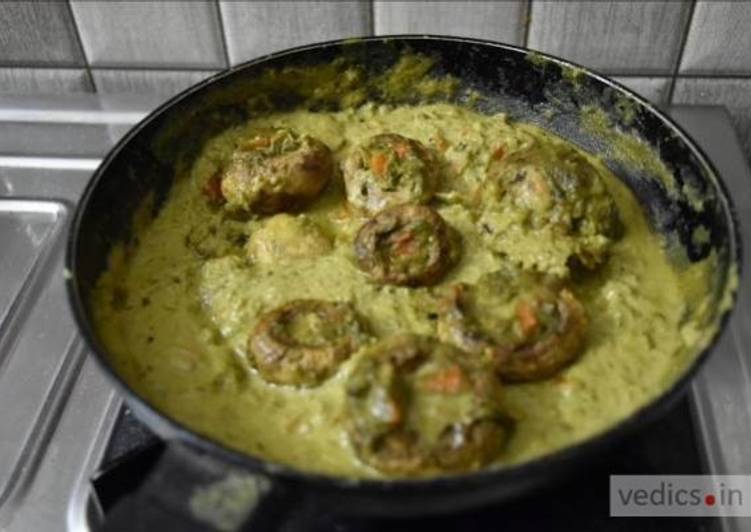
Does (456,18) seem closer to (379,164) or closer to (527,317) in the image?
(379,164)

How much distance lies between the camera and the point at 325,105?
1290 millimetres

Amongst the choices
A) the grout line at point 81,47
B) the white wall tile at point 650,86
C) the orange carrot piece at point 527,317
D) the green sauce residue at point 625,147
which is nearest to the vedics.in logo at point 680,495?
the orange carrot piece at point 527,317

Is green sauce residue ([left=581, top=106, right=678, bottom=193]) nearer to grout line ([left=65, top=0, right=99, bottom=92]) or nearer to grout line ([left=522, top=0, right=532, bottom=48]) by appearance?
grout line ([left=522, top=0, right=532, bottom=48])

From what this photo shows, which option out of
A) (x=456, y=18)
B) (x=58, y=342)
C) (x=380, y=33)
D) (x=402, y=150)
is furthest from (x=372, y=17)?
(x=58, y=342)

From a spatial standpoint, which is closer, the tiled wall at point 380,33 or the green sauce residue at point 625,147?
the green sauce residue at point 625,147

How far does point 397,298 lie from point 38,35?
867mm

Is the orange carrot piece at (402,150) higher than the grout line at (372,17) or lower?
lower

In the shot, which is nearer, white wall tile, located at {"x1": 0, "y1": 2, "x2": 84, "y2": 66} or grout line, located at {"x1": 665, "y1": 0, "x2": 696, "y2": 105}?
grout line, located at {"x1": 665, "y1": 0, "x2": 696, "y2": 105}

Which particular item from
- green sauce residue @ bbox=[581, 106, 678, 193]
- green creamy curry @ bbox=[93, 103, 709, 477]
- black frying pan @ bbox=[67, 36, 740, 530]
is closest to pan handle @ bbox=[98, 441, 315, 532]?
black frying pan @ bbox=[67, 36, 740, 530]

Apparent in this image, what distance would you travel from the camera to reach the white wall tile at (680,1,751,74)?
1.33m

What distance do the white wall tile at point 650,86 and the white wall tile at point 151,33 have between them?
2.22 ft

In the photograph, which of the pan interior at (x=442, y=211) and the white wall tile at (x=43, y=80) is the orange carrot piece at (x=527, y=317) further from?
the white wall tile at (x=43, y=80)

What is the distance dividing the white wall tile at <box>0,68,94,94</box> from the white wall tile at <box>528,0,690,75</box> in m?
0.78

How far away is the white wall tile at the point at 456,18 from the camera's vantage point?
53.5 inches
